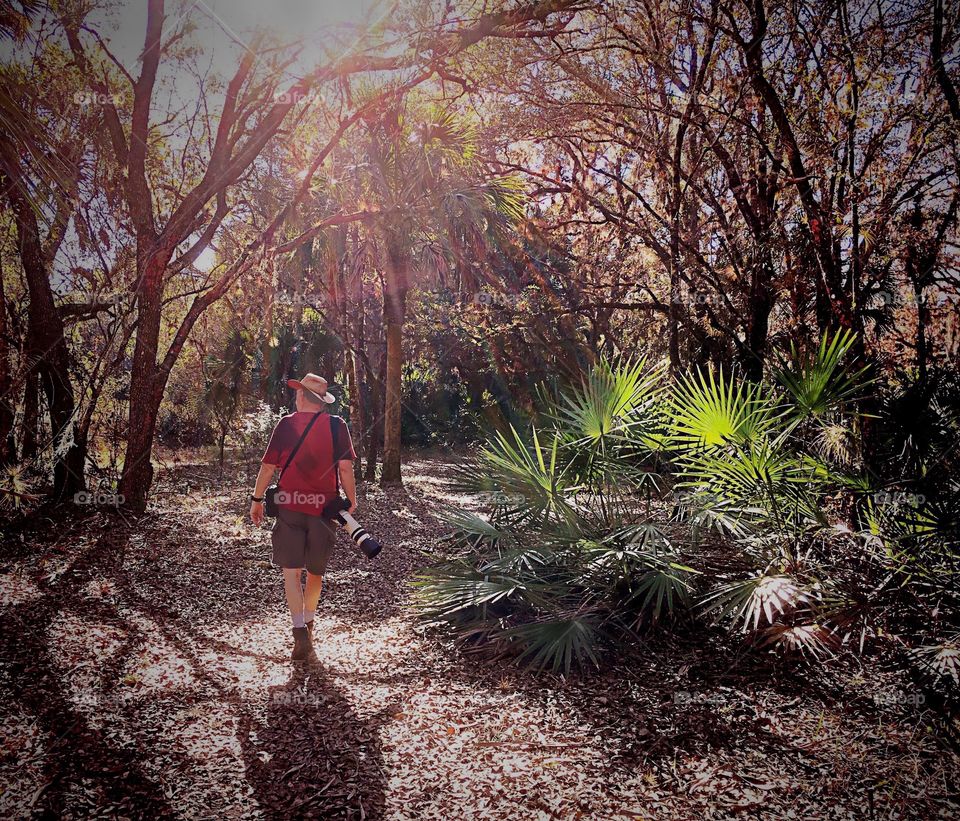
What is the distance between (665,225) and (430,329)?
1274 centimetres

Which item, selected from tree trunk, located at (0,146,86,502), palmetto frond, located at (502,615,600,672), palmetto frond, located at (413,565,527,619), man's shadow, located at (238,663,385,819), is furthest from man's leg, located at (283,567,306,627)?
tree trunk, located at (0,146,86,502)

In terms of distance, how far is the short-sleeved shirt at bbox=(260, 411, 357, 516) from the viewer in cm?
456

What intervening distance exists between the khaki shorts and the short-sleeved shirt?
0.21 ft

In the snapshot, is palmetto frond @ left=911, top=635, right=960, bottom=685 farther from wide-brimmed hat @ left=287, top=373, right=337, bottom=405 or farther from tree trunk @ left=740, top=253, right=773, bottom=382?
tree trunk @ left=740, top=253, right=773, bottom=382

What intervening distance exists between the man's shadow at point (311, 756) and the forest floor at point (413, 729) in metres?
0.01

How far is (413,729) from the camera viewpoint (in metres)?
3.60

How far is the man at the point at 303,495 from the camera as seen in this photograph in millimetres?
4566

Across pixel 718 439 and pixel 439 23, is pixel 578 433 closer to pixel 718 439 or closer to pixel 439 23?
pixel 718 439

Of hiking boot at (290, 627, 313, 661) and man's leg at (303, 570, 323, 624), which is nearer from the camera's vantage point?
hiking boot at (290, 627, 313, 661)

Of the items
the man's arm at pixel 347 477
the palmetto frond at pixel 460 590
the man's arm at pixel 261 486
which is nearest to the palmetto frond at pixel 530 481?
the palmetto frond at pixel 460 590

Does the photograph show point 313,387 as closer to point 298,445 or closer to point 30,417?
point 298,445

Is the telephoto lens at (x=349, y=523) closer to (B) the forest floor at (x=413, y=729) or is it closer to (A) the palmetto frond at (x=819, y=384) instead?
(B) the forest floor at (x=413, y=729)

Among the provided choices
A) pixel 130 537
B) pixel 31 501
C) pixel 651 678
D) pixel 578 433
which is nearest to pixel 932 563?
pixel 651 678

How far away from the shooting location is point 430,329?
73.5 ft
